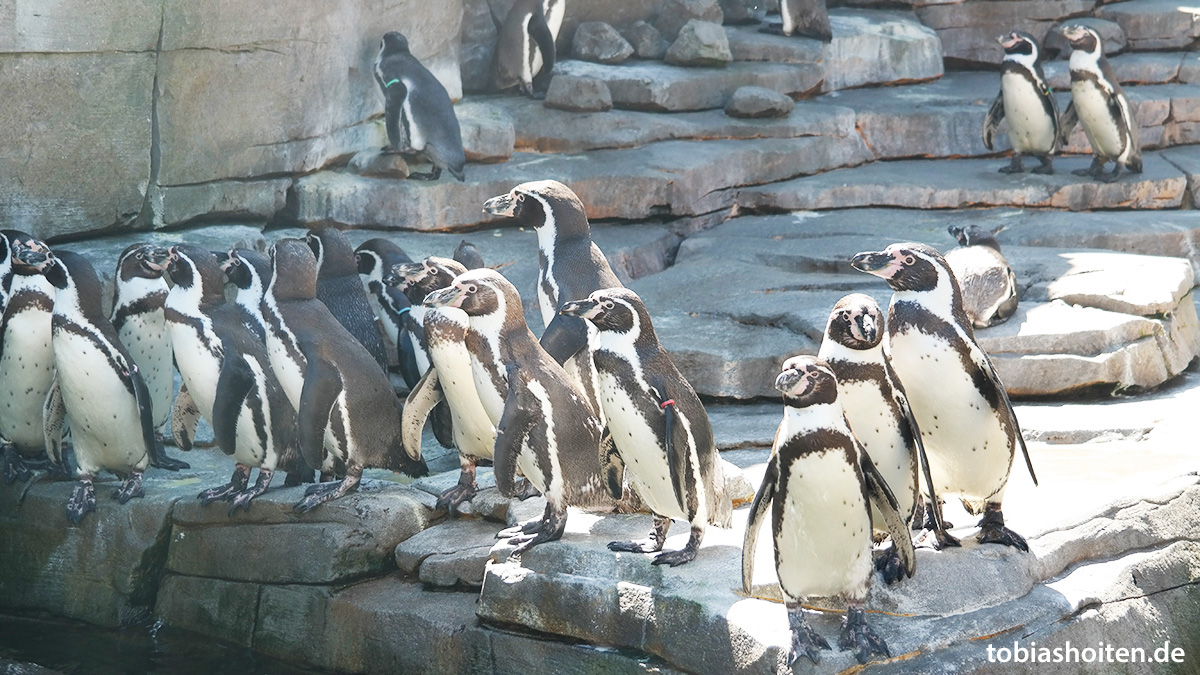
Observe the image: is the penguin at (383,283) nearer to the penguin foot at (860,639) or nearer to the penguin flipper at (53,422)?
the penguin flipper at (53,422)

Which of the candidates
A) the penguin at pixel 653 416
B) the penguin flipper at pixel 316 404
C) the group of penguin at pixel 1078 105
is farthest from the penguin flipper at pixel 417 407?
the group of penguin at pixel 1078 105

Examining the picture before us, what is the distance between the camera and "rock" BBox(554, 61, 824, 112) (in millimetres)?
10273

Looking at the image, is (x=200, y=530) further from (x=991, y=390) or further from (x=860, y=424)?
(x=991, y=390)

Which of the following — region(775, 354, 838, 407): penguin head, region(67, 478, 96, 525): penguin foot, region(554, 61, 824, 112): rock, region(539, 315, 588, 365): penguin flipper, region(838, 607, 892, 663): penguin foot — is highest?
region(554, 61, 824, 112): rock

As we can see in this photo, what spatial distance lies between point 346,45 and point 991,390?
601cm

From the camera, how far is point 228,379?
5.31 m

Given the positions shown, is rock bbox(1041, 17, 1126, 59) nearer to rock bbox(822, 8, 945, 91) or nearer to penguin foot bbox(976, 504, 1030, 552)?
rock bbox(822, 8, 945, 91)

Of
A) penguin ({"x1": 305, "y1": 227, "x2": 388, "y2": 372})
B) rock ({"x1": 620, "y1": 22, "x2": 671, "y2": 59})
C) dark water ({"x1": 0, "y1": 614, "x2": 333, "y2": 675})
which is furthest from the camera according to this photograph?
rock ({"x1": 620, "y1": 22, "x2": 671, "y2": 59})

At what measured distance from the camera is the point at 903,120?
10703 millimetres

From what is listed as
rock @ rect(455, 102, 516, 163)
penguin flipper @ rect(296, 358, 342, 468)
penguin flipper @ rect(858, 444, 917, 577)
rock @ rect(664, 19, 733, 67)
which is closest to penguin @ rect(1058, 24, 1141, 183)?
rock @ rect(664, 19, 733, 67)

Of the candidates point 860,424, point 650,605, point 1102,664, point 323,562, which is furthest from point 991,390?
point 323,562

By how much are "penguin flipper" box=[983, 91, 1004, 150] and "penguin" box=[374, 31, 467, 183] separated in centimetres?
423

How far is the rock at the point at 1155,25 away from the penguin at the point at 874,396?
946 centimetres

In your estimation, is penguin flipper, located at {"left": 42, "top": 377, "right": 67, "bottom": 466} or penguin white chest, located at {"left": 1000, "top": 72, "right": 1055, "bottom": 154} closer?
penguin flipper, located at {"left": 42, "top": 377, "right": 67, "bottom": 466}
